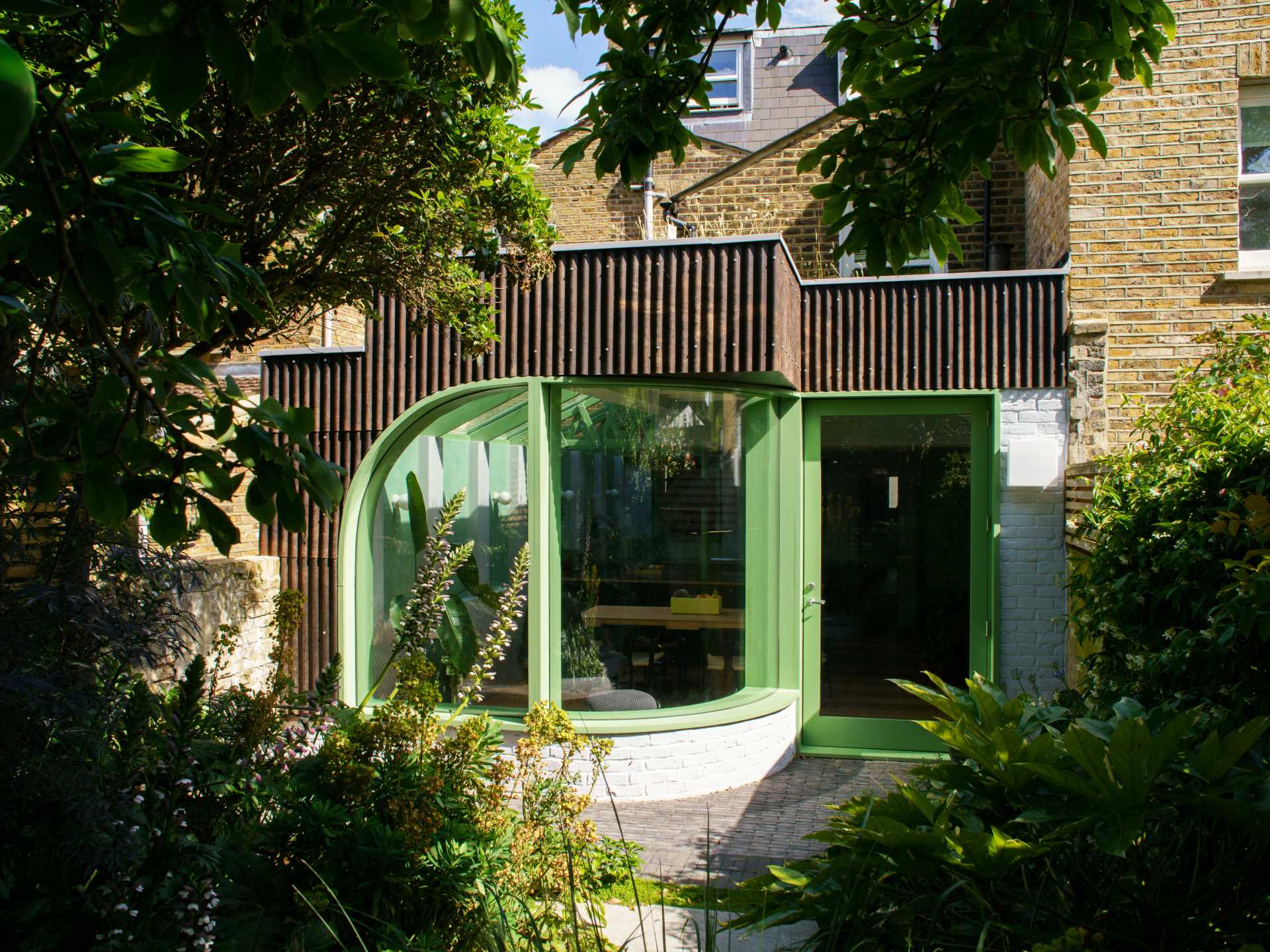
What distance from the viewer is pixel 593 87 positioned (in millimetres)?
3260

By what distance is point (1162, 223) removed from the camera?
6.77 metres

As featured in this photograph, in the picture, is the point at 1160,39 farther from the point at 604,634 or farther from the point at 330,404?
the point at 330,404

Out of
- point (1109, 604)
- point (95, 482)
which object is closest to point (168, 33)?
point (95, 482)

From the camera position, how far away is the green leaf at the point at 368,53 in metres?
1.21

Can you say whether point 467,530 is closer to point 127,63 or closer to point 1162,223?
point 1162,223

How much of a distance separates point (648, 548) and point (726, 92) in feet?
30.3

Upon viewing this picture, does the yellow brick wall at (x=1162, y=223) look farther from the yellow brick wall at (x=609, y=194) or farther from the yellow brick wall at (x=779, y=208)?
the yellow brick wall at (x=609, y=194)

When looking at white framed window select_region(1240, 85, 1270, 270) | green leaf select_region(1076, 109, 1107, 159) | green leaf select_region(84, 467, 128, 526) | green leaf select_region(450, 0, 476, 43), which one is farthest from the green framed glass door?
green leaf select_region(84, 467, 128, 526)

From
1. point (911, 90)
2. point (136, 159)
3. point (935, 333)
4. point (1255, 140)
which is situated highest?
point (1255, 140)

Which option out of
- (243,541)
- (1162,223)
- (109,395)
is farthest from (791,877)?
(1162,223)

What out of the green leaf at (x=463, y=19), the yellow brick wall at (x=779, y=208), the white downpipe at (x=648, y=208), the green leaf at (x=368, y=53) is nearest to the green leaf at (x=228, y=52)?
the green leaf at (x=368, y=53)

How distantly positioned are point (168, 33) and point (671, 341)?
16.7 ft

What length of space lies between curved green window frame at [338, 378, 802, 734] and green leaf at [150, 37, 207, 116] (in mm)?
4976

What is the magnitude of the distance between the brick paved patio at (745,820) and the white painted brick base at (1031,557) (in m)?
1.16
